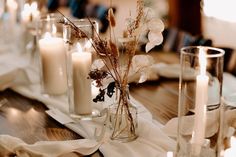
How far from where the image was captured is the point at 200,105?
3.43 feet

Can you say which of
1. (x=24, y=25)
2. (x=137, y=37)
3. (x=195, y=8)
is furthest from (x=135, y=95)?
(x=195, y=8)

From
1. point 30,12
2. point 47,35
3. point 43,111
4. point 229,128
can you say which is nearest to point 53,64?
point 47,35

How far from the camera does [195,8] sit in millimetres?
4156

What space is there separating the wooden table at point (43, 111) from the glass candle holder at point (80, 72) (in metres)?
0.09

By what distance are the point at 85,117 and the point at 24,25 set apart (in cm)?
88

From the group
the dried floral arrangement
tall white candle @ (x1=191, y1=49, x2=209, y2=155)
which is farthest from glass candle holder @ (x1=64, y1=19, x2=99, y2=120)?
tall white candle @ (x1=191, y1=49, x2=209, y2=155)

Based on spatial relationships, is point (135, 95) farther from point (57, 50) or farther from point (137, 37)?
point (137, 37)

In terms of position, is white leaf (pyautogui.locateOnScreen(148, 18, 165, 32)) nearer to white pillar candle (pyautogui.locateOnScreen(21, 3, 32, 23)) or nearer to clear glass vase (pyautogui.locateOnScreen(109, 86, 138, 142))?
clear glass vase (pyautogui.locateOnScreen(109, 86, 138, 142))

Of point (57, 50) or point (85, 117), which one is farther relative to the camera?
point (57, 50)

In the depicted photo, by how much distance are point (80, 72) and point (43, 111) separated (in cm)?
21

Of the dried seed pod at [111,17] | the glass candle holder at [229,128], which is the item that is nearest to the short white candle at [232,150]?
the glass candle holder at [229,128]

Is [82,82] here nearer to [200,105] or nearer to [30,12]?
[200,105]

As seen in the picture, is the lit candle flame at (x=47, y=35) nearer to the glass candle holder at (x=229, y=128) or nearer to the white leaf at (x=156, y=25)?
the white leaf at (x=156, y=25)

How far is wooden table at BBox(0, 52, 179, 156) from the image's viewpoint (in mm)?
1265
